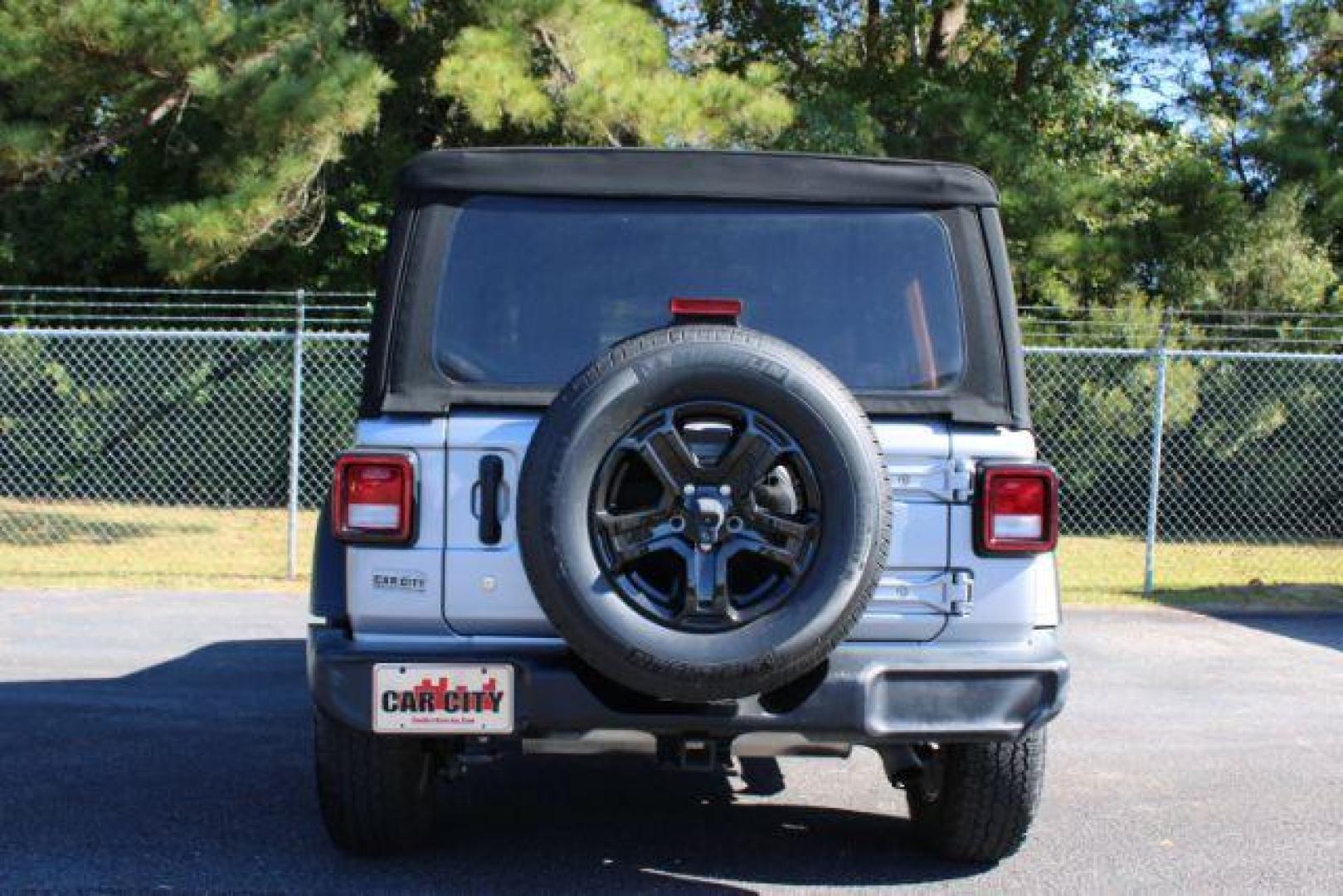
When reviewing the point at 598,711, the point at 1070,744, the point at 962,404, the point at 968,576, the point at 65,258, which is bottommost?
the point at 1070,744

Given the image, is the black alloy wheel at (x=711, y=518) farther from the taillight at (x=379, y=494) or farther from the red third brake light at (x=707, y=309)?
the taillight at (x=379, y=494)

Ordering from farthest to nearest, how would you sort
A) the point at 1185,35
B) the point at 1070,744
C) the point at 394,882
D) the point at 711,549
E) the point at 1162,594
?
the point at 1185,35
the point at 1162,594
the point at 1070,744
the point at 394,882
the point at 711,549

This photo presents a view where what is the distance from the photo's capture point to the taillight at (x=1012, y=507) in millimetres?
3855

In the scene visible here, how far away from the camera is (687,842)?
4.68m

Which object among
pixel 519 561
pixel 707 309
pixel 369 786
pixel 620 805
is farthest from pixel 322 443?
pixel 707 309

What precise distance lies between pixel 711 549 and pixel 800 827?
170cm

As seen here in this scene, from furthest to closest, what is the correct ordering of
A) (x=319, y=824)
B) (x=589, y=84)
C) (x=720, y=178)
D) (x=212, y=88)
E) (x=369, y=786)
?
(x=589, y=84) < (x=212, y=88) < (x=319, y=824) < (x=369, y=786) < (x=720, y=178)

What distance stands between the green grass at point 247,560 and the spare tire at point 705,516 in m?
7.20

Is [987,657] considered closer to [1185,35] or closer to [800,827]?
[800,827]

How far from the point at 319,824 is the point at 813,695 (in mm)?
1865

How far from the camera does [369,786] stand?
4.18 meters

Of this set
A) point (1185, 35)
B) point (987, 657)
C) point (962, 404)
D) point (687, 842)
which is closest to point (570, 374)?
point (962, 404)

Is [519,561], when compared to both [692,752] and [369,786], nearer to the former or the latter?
[692,752]

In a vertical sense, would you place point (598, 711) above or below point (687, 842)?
above
